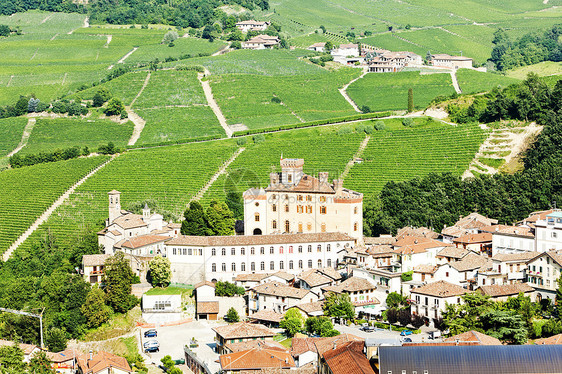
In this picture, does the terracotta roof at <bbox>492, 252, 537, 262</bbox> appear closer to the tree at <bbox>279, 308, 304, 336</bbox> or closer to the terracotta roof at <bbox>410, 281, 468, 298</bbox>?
the terracotta roof at <bbox>410, 281, 468, 298</bbox>

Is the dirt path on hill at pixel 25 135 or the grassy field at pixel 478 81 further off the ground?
the grassy field at pixel 478 81

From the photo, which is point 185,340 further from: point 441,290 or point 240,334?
point 441,290

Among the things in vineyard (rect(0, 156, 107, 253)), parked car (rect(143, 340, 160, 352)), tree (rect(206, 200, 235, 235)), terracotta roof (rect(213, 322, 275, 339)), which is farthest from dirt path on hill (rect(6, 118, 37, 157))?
terracotta roof (rect(213, 322, 275, 339))

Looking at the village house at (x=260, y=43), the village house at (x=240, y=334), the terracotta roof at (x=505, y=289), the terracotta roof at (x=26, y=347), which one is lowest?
the terracotta roof at (x=26, y=347)

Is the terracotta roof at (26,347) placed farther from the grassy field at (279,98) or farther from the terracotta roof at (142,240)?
the grassy field at (279,98)

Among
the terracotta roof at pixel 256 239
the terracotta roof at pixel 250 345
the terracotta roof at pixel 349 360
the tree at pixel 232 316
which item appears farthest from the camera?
the terracotta roof at pixel 256 239

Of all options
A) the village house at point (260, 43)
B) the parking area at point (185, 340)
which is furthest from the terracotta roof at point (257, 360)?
the village house at point (260, 43)

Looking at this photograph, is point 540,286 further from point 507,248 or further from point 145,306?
point 145,306
